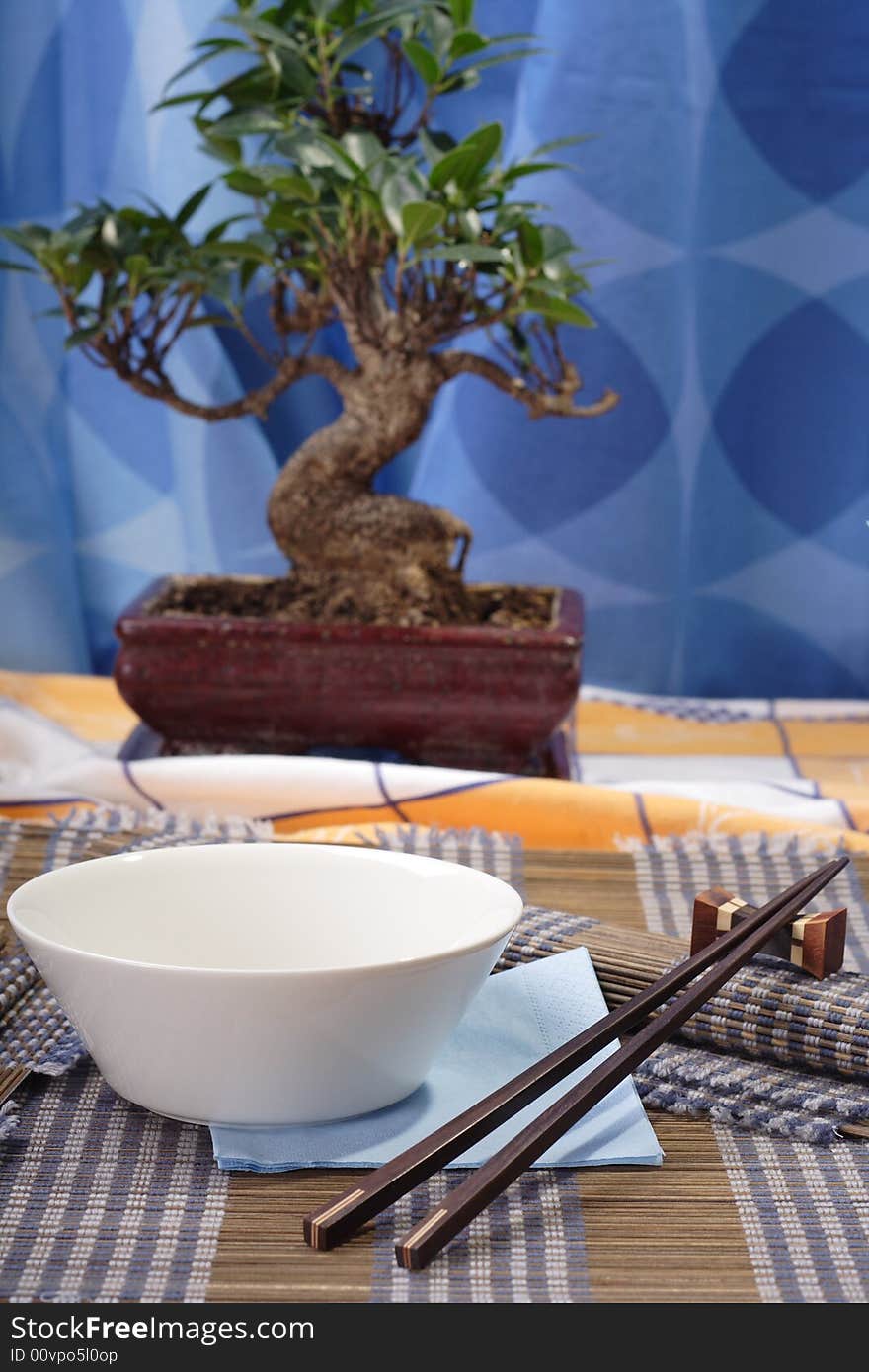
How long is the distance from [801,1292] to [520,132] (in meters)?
1.33

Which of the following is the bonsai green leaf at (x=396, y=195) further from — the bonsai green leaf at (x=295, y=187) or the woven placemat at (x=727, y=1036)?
the woven placemat at (x=727, y=1036)

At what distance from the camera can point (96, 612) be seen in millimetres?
1653

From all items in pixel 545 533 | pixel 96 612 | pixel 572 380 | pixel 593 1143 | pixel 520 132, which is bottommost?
pixel 96 612

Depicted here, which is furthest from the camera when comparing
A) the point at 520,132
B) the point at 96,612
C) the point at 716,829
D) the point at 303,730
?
the point at 96,612

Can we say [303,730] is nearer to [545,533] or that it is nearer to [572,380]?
[572,380]

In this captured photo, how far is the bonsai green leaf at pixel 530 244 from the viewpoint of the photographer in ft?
3.37

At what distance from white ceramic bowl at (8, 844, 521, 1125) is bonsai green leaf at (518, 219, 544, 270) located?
25.6 inches

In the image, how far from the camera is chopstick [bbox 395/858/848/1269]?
1.22ft

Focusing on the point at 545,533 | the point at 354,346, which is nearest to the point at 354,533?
the point at 354,346

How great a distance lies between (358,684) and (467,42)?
489 mm

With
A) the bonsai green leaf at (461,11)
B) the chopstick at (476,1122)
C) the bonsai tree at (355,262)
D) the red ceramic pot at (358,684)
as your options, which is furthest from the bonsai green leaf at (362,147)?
the chopstick at (476,1122)

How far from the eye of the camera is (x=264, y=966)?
1.66ft

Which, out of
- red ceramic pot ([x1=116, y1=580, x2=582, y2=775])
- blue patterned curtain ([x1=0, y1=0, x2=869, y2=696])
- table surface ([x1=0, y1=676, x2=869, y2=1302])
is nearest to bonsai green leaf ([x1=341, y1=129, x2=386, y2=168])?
red ceramic pot ([x1=116, y1=580, x2=582, y2=775])

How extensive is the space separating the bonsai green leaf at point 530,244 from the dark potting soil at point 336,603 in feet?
0.94
